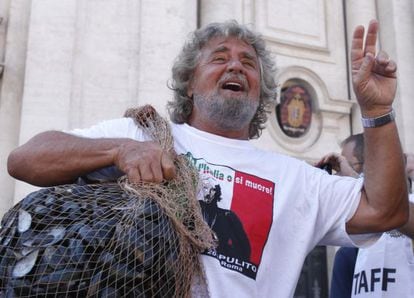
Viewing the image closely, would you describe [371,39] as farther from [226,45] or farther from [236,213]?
[236,213]

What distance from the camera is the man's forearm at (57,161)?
165 cm

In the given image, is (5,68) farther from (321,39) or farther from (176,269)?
(176,269)

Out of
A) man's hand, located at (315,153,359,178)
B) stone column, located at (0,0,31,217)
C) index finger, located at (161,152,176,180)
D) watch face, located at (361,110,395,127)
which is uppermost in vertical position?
stone column, located at (0,0,31,217)

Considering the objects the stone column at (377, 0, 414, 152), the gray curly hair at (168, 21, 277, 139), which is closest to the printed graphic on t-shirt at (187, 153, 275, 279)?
the gray curly hair at (168, 21, 277, 139)

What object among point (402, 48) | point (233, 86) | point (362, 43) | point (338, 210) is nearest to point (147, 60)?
point (402, 48)

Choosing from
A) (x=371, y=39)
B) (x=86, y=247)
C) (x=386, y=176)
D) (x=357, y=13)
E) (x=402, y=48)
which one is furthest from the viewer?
(x=357, y=13)

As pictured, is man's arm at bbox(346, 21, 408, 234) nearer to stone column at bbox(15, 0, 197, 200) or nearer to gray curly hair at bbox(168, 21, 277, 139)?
gray curly hair at bbox(168, 21, 277, 139)

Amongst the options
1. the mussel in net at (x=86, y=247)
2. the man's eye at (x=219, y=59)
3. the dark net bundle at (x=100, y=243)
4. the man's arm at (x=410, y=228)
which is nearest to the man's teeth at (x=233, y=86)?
the man's eye at (x=219, y=59)

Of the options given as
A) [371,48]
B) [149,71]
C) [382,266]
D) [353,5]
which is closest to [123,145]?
[371,48]

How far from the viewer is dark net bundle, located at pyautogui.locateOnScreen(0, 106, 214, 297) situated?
1.26 meters

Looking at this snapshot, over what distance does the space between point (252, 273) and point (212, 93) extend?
2.54ft

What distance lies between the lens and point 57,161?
1653 mm

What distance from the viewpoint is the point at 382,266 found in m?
2.99

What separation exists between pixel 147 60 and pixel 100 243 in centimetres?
813
